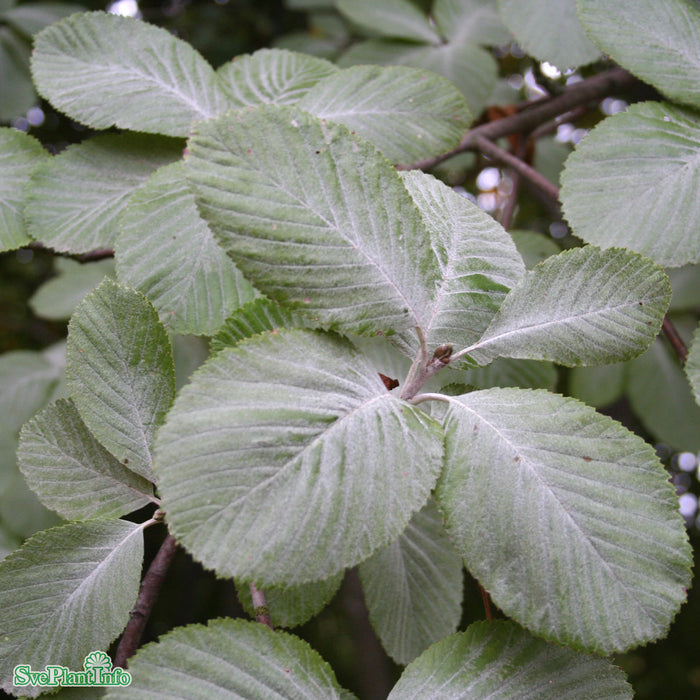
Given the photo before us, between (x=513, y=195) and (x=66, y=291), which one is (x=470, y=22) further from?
(x=66, y=291)

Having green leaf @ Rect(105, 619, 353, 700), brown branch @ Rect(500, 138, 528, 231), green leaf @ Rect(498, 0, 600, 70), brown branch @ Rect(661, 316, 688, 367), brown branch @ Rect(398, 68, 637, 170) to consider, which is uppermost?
green leaf @ Rect(498, 0, 600, 70)

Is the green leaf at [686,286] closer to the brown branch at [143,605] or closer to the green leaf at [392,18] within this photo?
the green leaf at [392,18]

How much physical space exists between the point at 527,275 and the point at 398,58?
841 mm

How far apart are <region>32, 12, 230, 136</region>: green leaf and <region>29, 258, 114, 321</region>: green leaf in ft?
2.01

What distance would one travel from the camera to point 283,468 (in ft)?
1.33

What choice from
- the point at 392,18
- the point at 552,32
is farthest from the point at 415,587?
the point at 392,18

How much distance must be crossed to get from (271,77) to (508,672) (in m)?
0.72

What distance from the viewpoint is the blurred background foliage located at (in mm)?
1119

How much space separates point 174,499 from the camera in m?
0.39

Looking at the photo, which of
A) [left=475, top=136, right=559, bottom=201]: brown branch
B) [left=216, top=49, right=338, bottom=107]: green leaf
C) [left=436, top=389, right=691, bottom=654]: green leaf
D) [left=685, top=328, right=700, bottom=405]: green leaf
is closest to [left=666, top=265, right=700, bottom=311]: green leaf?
[left=475, top=136, right=559, bottom=201]: brown branch

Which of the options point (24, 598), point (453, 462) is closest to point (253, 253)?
point (453, 462)

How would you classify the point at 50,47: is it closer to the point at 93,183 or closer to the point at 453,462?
the point at 93,183

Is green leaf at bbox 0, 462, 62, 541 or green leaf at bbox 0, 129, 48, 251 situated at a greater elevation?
green leaf at bbox 0, 129, 48, 251

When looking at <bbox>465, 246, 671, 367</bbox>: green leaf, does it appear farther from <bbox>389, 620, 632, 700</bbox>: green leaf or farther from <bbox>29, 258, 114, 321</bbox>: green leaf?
<bbox>29, 258, 114, 321</bbox>: green leaf
